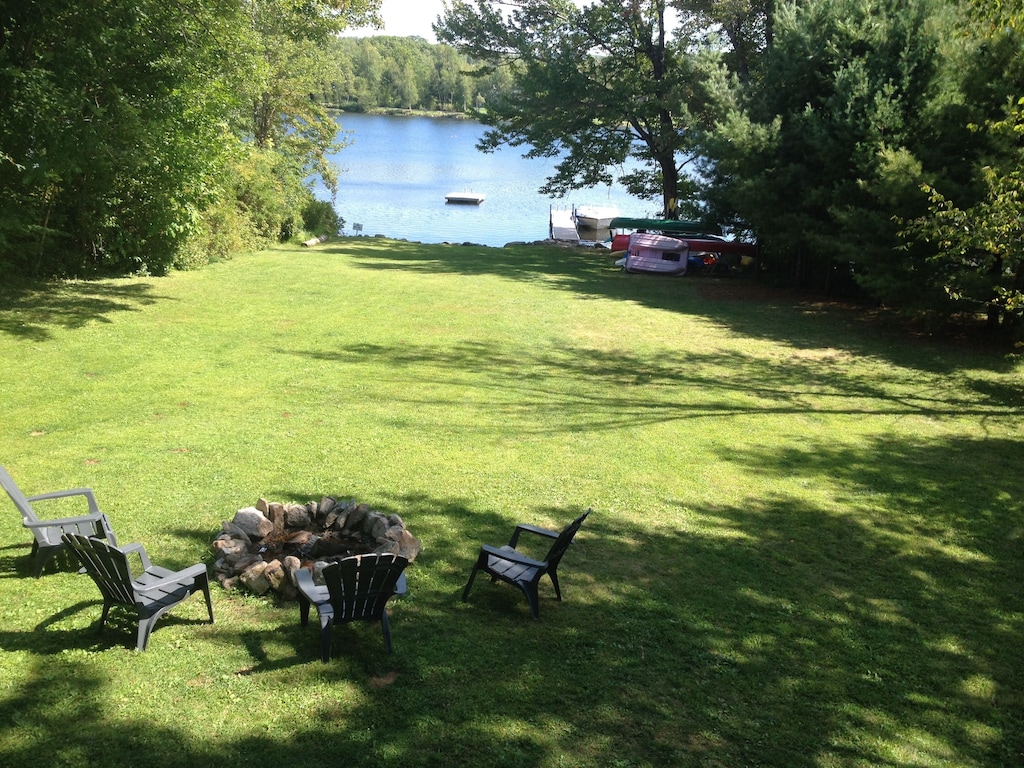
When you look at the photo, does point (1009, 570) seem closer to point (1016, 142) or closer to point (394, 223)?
point (1016, 142)

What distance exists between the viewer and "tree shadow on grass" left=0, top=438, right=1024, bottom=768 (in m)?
4.35

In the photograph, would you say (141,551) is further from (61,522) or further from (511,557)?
(511,557)

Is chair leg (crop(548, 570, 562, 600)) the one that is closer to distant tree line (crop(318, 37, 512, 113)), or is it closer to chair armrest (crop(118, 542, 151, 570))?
chair armrest (crop(118, 542, 151, 570))

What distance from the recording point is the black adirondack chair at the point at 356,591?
4953mm

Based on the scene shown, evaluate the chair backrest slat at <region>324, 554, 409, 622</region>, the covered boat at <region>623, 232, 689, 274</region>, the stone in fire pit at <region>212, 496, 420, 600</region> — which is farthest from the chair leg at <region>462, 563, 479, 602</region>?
the covered boat at <region>623, 232, 689, 274</region>

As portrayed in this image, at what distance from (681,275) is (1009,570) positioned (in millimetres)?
20483

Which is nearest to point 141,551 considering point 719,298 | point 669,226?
point 719,298

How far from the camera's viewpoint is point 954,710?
196 inches

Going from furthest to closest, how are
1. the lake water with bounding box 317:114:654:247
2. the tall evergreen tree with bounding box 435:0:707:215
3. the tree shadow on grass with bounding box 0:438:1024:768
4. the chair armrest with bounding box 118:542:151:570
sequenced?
1. the lake water with bounding box 317:114:654:247
2. the tall evergreen tree with bounding box 435:0:707:215
3. the chair armrest with bounding box 118:542:151:570
4. the tree shadow on grass with bounding box 0:438:1024:768

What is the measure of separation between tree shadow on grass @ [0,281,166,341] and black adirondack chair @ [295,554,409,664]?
34.7 feet

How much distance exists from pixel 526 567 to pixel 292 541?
194cm

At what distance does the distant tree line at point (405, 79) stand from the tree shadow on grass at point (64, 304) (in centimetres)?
9179

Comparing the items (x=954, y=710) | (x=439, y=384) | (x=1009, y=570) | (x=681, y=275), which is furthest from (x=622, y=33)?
(x=954, y=710)

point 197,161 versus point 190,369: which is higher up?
point 197,161
